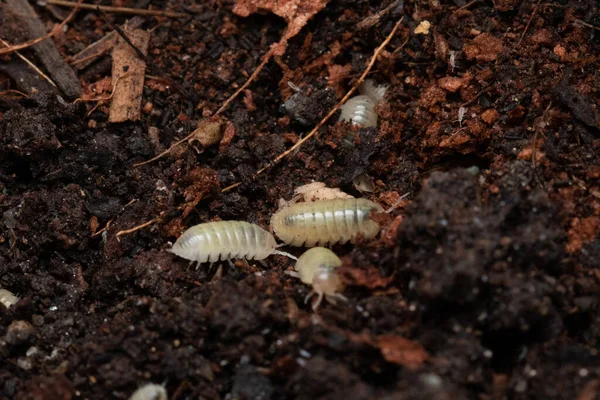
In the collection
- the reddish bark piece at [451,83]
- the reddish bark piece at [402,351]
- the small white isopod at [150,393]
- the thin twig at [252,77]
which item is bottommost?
the small white isopod at [150,393]

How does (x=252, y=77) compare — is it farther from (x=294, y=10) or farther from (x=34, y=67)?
(x=34, y=67)

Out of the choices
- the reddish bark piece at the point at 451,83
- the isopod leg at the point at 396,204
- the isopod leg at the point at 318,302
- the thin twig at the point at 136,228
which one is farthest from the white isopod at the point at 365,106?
the thin twig at the point at 136,228

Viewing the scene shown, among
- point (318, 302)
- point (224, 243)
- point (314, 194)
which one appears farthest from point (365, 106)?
point (318, 302)

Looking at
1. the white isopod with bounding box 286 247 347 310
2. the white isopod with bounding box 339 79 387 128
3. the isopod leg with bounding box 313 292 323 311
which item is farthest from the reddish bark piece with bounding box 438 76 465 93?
the isopod leg with bounding box 313 292 323 311

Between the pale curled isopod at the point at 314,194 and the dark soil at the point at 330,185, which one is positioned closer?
the dark soil at the point at 330,185

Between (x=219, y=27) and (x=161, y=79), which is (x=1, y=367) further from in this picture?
(x=219, y=27)

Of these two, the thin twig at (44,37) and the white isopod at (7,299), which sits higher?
the thin twig at (44,37)

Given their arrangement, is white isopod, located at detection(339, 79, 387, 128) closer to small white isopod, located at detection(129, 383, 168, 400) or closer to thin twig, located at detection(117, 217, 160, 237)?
thin twig, located at detection(117, 217, 160, 237)

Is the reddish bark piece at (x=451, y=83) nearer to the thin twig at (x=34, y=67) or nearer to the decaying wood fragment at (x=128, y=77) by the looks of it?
the decaying wood fragment at (x=128, y=77)
